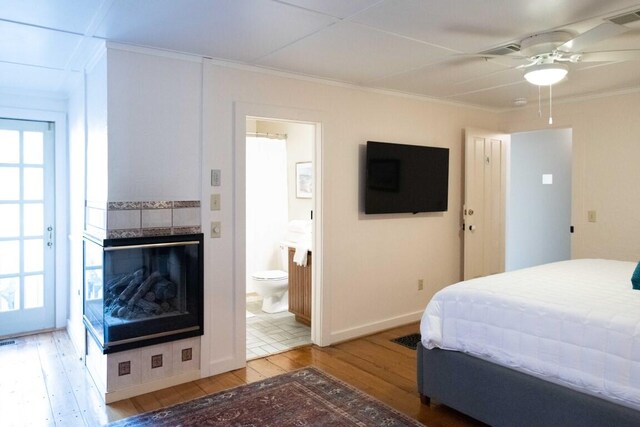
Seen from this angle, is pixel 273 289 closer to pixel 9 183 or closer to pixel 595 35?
pixel 9 183

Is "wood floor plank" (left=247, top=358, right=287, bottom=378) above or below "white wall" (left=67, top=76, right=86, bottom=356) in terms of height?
below

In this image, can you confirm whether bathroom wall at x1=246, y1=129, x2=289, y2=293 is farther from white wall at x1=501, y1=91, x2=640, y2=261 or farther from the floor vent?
the floor vent

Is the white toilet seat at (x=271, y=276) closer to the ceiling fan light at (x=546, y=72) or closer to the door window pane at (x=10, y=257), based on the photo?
the door window pane at (x=10, y=257)

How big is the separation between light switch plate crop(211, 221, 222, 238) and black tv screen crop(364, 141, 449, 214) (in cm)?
143

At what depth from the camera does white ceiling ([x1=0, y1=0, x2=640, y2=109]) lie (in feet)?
7.52

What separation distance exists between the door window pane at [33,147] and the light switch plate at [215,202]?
89.3 inches

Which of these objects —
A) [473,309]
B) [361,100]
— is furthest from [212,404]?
[361,100]

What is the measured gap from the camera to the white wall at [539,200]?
19.2 ft

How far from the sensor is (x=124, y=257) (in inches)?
112

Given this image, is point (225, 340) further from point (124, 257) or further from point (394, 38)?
point (394, 38)

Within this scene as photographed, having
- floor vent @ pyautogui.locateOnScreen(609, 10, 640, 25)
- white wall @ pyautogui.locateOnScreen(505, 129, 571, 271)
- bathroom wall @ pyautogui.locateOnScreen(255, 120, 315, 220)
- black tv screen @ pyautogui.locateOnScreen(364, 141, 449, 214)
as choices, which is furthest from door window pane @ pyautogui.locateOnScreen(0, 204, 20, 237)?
white wall @ pyautogui.locateOnScreen(505, 129, 571, 271)

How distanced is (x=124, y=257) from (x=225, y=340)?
0.98 meters

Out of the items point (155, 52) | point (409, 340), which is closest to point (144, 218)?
point (155, 52)

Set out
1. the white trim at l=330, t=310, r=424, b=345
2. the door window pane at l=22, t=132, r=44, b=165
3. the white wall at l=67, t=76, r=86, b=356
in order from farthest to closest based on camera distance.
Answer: the door window pane at l=22, t=132, r=44, b=165, the white trim at l=330, t=310, r=424, b=345, the white wall at l=67, t=76, r=86, b=356
